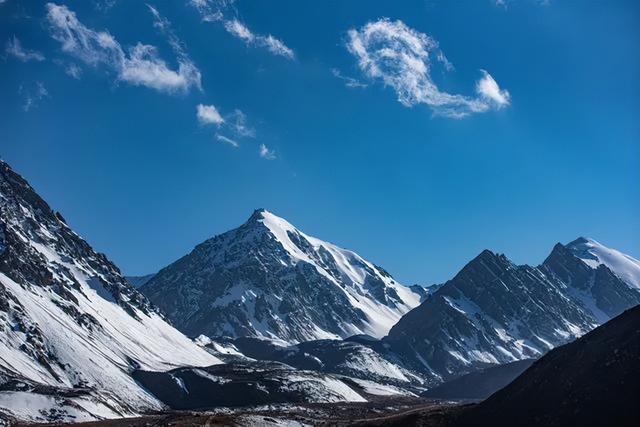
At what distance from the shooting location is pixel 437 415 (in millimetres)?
105250

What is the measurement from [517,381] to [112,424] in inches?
3194

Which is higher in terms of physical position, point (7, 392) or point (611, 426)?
point (611, 426)

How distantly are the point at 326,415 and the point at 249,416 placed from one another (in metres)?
67.1

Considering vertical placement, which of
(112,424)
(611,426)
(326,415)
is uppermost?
(611,426)

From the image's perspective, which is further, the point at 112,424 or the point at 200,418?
the point at 112,424

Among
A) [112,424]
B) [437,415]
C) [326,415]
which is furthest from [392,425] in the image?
[326,415]

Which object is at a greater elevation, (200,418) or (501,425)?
(501,425)

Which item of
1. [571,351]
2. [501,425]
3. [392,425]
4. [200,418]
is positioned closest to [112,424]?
[200,418]

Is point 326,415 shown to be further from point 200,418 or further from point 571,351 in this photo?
point 571,351

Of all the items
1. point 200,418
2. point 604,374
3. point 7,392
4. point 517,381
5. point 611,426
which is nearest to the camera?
point 611,426

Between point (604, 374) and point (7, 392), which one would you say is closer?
point (604, 374)

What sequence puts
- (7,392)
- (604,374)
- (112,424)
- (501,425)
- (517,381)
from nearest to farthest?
(604,374) < (501,425) < (517,381) < (112,424) < (7,392)

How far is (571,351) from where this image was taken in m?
96.8

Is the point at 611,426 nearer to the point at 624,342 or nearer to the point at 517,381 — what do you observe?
the point at 624,342
